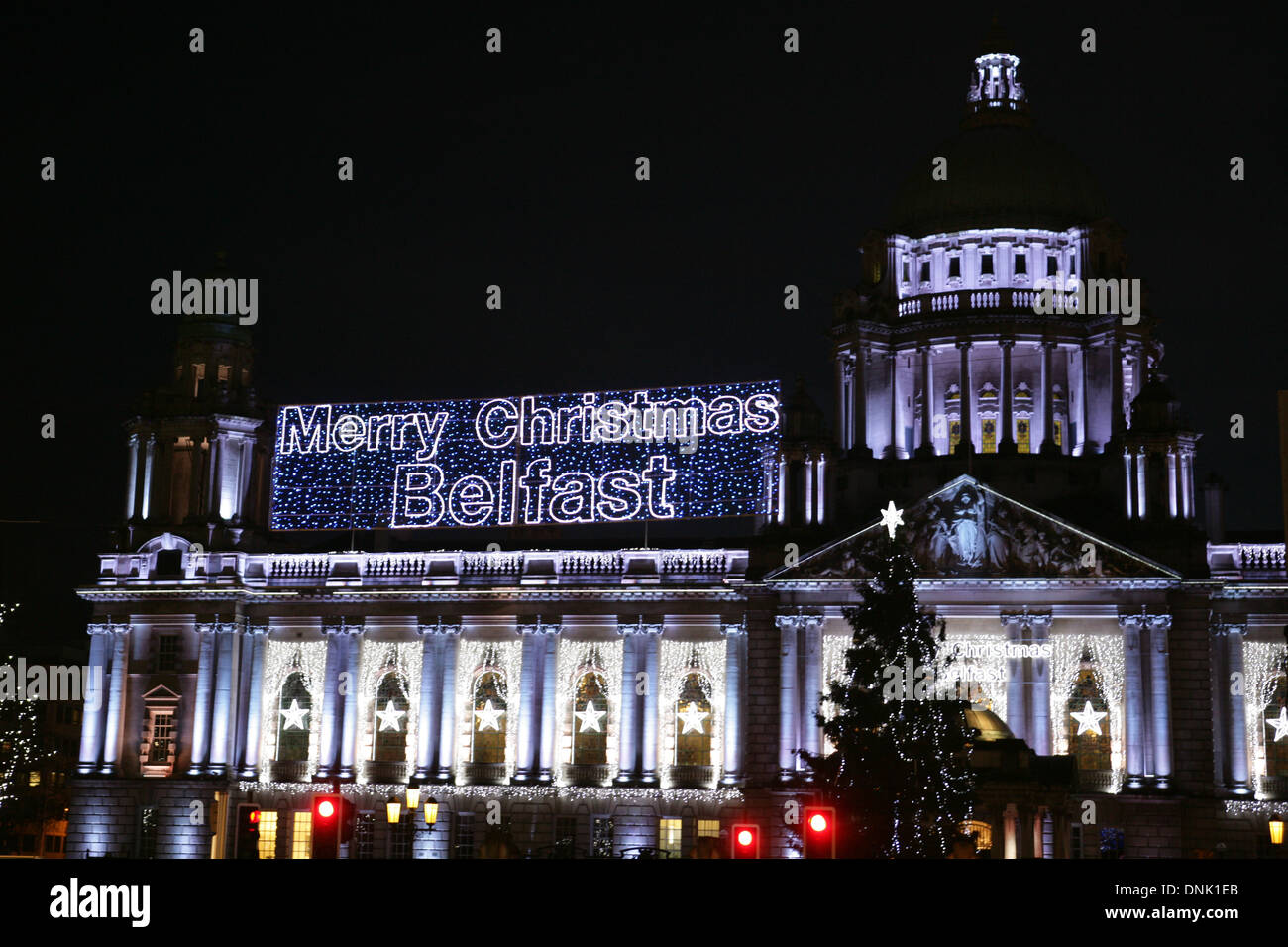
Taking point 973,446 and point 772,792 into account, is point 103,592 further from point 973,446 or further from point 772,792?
point 973,446

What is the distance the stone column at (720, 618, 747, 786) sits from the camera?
78312 mm

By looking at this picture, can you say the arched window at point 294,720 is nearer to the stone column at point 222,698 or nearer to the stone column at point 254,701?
the stone column at point 254,701

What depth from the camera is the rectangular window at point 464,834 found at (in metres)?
80.5

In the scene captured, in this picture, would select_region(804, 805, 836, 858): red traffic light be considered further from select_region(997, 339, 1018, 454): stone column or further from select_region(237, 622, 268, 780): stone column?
select_region(237, 622, 268, 780): stone column

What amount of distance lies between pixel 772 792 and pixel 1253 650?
19.9m

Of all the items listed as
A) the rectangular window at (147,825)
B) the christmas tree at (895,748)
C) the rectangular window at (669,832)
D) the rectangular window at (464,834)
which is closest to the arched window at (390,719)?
the rectangular window at (464,834)

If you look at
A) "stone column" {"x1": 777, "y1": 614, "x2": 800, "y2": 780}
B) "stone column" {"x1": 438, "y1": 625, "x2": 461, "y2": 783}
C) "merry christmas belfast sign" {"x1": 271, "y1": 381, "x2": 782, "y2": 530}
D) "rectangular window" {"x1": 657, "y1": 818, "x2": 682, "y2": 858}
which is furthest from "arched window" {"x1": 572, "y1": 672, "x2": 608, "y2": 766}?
"stone column" {"x1": 777, "y1": 614, "x2": 800, "y2": 780}

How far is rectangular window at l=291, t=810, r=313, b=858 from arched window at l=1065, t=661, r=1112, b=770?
32.2 meters

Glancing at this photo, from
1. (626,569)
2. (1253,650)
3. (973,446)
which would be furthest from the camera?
(973,446)

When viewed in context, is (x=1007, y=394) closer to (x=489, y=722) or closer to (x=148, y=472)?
(x=489, y=722)

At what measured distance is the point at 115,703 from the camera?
277 feet
